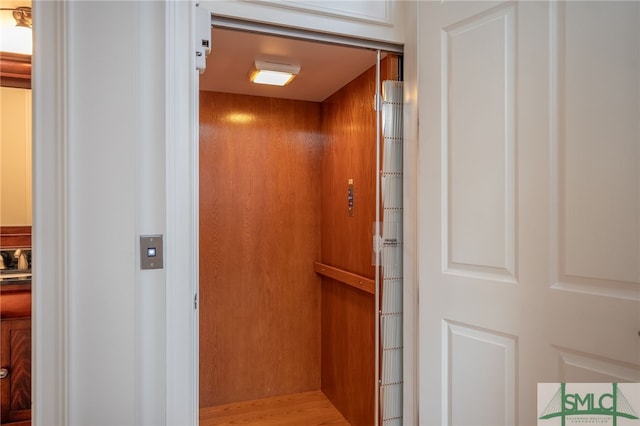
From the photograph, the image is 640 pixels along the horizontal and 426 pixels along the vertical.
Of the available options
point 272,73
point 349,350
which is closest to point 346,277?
point 349,350

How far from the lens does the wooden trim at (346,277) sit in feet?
7.16

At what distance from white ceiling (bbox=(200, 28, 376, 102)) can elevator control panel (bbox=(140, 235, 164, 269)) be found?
0.91 meters

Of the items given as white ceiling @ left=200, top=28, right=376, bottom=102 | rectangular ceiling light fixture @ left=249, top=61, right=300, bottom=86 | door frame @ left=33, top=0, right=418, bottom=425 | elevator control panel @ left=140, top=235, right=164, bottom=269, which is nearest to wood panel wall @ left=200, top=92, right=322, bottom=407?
white ceiling @ left=200, top=28, right=376, bottom=102

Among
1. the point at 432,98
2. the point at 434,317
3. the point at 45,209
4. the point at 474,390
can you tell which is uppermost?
the point at 432,98

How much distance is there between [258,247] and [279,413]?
1071mm

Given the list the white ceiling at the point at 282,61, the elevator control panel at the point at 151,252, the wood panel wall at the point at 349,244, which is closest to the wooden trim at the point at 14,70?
the white ceiling at the point at 282,61

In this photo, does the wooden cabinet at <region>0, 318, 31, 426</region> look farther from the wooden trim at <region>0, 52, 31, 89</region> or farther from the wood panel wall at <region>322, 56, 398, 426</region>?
the wood panel wall at <region>322, 56, 398, 426</region>

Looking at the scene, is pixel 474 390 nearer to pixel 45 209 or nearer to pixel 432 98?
pixel 432 98

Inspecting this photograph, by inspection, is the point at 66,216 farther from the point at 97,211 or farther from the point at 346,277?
the point at 346,277

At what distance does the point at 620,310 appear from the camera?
1.05 metres

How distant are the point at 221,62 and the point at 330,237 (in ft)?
4.28

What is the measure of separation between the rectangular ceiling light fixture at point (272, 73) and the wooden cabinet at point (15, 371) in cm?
158

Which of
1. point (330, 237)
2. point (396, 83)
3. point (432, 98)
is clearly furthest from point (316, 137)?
point (432, 98)

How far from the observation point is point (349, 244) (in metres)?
2.52
